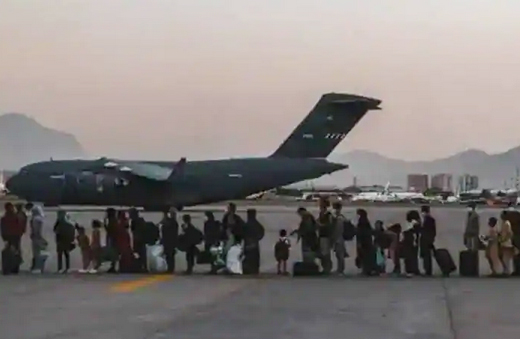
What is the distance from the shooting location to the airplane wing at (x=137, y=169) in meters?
44.8

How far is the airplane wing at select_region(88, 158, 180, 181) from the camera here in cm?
4478

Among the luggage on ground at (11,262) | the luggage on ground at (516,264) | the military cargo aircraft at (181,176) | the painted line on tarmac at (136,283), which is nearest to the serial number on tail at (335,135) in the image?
the military cargo aircraft at (181,176)

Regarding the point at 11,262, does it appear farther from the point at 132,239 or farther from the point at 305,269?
the point at 305,269

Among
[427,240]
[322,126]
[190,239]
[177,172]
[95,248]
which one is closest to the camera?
[427,240]

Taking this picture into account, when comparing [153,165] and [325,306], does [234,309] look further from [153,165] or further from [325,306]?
[153,165]

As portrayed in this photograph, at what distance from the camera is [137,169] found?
4534cm

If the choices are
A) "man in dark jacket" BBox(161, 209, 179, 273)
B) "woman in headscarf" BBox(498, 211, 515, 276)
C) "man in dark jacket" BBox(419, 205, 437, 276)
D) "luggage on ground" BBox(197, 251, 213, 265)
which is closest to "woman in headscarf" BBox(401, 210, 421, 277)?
"man in dark jacket" BBox(419, 205, 437, 276)

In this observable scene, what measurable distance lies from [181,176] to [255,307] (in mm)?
31676

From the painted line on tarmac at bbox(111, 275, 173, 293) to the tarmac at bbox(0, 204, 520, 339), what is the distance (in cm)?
2

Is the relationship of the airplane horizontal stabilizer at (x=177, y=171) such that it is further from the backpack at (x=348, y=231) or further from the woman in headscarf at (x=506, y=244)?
the woman in headscarf at (x=506, y=244)

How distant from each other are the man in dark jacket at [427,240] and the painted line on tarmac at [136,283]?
16.0ft

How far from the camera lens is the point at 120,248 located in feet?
63.1

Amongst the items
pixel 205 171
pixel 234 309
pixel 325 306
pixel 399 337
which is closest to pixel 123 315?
pixel 234 309

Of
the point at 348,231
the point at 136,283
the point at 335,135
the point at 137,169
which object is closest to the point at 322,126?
the point at 335,135
